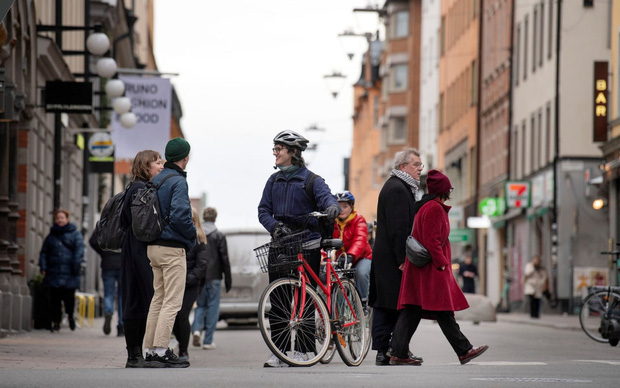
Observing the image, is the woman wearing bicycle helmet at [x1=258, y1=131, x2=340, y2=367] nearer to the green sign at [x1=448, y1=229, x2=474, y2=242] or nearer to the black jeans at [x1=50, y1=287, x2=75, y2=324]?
the black jeans at [x1=50, y1=287, x2=75, y2=324]

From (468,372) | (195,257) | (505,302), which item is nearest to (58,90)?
(195,257)

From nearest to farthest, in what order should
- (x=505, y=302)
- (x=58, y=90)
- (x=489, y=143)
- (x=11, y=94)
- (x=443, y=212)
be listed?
1. (x=443, y=212)
2. (x=11, y=94)
3. (x=58, y=90)
4. (x=505, y=302)
5. (x=489, y=143)

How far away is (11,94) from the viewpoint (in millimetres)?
21000

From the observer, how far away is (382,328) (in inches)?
565

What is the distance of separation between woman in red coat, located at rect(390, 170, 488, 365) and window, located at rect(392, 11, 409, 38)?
268ft

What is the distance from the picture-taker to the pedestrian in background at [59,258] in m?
24.6

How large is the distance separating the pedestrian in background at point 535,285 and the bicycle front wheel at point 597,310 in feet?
55.4

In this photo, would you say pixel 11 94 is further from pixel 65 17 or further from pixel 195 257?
pixel 65 17

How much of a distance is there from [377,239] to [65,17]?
2175 cm

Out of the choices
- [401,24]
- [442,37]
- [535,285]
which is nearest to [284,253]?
[535,285]

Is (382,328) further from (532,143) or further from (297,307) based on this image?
(532,143)

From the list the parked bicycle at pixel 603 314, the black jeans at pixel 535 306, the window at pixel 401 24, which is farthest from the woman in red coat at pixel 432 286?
the window at pixel 401 24

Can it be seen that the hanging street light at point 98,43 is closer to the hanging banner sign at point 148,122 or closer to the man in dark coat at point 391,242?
the hanging banner sign at point 148,122

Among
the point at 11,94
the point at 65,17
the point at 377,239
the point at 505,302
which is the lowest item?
the point at 505,302
